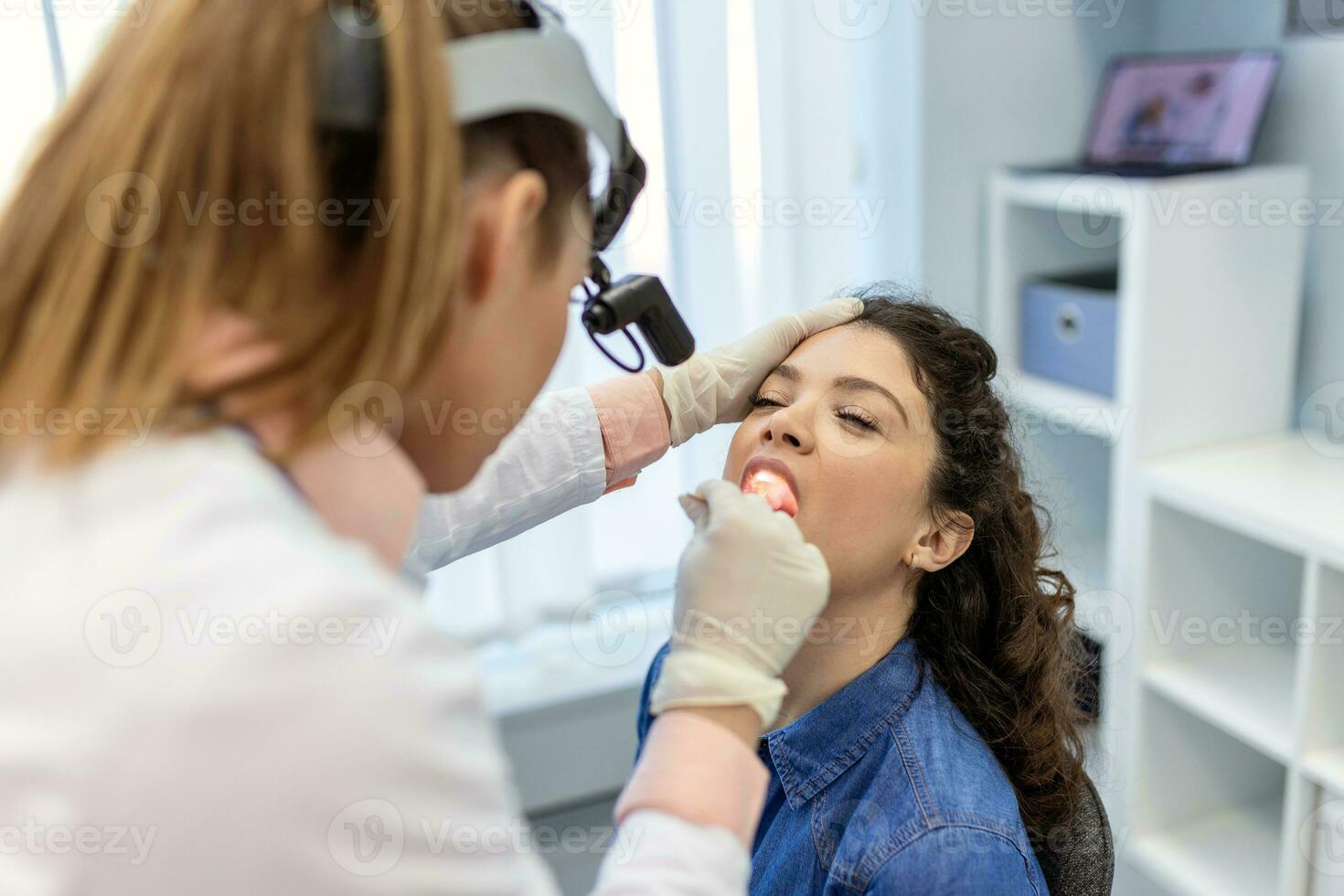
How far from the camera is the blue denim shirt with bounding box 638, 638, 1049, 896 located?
981 mm

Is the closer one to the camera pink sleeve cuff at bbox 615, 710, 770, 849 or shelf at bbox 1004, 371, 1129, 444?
pink sleeve cuff at bbox 615, 710, 770, 849

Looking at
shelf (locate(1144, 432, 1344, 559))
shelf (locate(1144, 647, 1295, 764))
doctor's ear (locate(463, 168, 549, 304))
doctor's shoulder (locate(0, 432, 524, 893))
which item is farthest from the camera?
shelf (locate(1144, 647, 1295, 764))

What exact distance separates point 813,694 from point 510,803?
2.02 feet

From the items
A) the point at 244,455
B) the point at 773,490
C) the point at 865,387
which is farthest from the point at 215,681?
the point at 865,387

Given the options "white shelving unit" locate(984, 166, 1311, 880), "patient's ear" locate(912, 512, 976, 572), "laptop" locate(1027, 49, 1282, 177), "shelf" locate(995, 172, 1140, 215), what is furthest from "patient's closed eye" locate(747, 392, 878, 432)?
"laptop" locate(1027, 49, 1282, 177)

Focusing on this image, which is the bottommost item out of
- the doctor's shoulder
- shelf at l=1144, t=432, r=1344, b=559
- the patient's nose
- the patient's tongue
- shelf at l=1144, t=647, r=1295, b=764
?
shelf at l=1144, t=647, r=1295, b=764

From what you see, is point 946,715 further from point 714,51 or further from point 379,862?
point 714,51

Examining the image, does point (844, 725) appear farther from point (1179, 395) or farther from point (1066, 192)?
point (1066, 192)

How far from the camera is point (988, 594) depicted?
127 cm

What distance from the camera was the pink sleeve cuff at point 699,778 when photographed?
0.75 metres

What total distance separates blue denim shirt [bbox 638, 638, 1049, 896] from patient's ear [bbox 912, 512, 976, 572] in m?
0.09

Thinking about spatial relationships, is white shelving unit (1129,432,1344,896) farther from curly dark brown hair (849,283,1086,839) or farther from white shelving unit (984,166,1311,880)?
curly dark brown hair (849,283,1086,839)

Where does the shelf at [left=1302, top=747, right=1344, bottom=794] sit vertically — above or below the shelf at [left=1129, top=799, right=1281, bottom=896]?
above

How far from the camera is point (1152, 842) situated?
193cm
